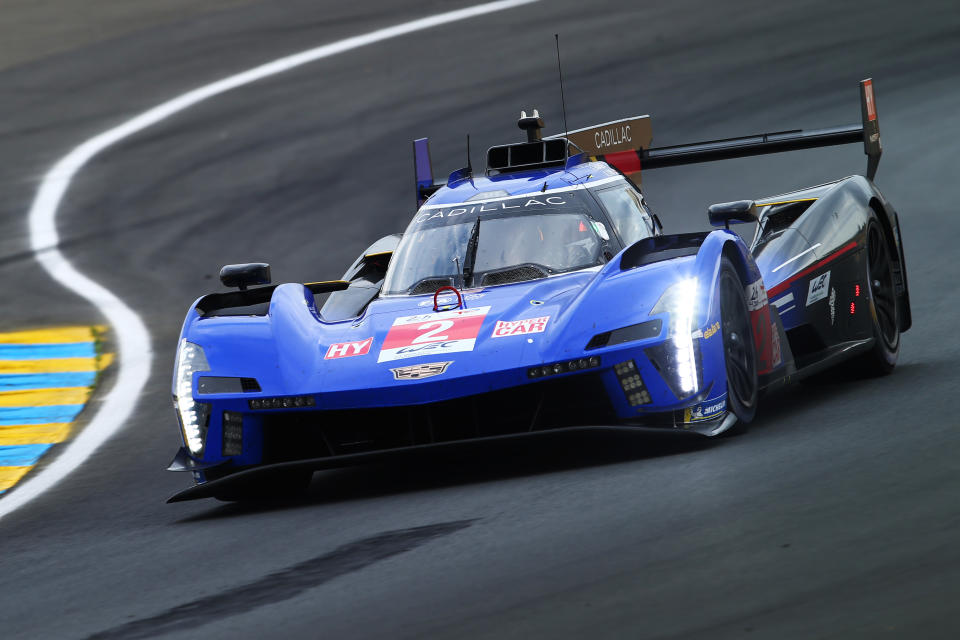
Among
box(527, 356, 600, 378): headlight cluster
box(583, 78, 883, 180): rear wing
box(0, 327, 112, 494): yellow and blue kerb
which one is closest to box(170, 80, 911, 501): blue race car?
box(527, 356, 600, 378): headlight cluster

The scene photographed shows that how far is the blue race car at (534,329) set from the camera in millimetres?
6516

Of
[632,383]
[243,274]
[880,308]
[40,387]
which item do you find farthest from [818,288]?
[40,387]

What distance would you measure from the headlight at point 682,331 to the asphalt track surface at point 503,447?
1.07 feet

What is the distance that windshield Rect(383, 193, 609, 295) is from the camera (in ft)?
25.6

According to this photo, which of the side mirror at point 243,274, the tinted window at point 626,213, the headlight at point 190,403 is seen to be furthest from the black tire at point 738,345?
the side mirror at point 243,274

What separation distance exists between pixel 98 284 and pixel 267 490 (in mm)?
7870

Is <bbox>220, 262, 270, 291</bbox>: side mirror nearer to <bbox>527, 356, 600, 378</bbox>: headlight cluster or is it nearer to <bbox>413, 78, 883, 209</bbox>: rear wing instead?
<bbox>413, 78, 883, 209</bbox>: rear wing

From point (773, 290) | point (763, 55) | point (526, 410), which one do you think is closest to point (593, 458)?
point (526, 410)

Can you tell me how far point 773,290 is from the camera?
7.95 m

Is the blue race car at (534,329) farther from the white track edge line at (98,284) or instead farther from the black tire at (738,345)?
the white track edge line at (98,284)

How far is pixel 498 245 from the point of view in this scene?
314 inches

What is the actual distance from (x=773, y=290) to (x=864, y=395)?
724mm

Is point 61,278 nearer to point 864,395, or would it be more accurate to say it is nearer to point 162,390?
point 162,390

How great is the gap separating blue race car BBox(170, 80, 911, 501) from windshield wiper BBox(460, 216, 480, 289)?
0.01 m
